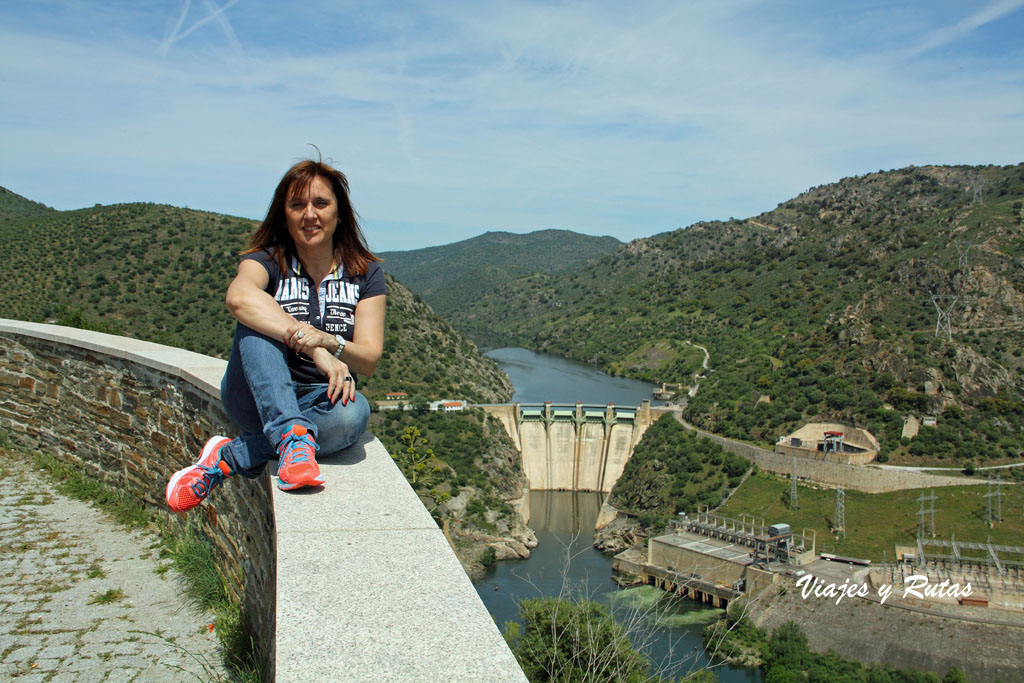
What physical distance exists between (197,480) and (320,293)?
1038 millimetres

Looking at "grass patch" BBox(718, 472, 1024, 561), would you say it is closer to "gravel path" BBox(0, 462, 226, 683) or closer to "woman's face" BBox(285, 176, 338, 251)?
"gravel path" BBox(0, 462, 226, 683)

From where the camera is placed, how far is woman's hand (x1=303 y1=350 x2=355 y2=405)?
10.9ft

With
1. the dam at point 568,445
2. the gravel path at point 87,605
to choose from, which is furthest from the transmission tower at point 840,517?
the gravel path at point 87,605

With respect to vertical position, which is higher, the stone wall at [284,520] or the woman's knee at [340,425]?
the woman's knee at [340,425]

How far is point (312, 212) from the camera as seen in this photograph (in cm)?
358

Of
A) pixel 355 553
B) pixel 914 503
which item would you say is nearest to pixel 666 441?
pixel 914 503

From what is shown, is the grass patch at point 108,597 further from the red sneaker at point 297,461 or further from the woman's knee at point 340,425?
the red sneaker at point 297,461

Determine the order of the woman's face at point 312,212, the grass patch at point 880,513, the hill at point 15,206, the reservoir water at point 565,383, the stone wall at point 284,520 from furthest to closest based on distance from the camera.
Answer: the hill at point 15,206 < the reservoir water at point 565,383 < the grass patch at point 880,513 < the woman's face at point 312,212 < the stone wall at point 284,520

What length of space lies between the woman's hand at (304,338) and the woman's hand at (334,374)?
0.08ft

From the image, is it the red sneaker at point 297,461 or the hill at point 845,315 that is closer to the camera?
the red sneaker at point 297,461

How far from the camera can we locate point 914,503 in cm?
3875

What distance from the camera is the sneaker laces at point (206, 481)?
10.5 ft

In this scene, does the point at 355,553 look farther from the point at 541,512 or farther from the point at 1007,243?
the point at 1007,243

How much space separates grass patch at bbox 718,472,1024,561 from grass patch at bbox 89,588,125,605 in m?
36.6
